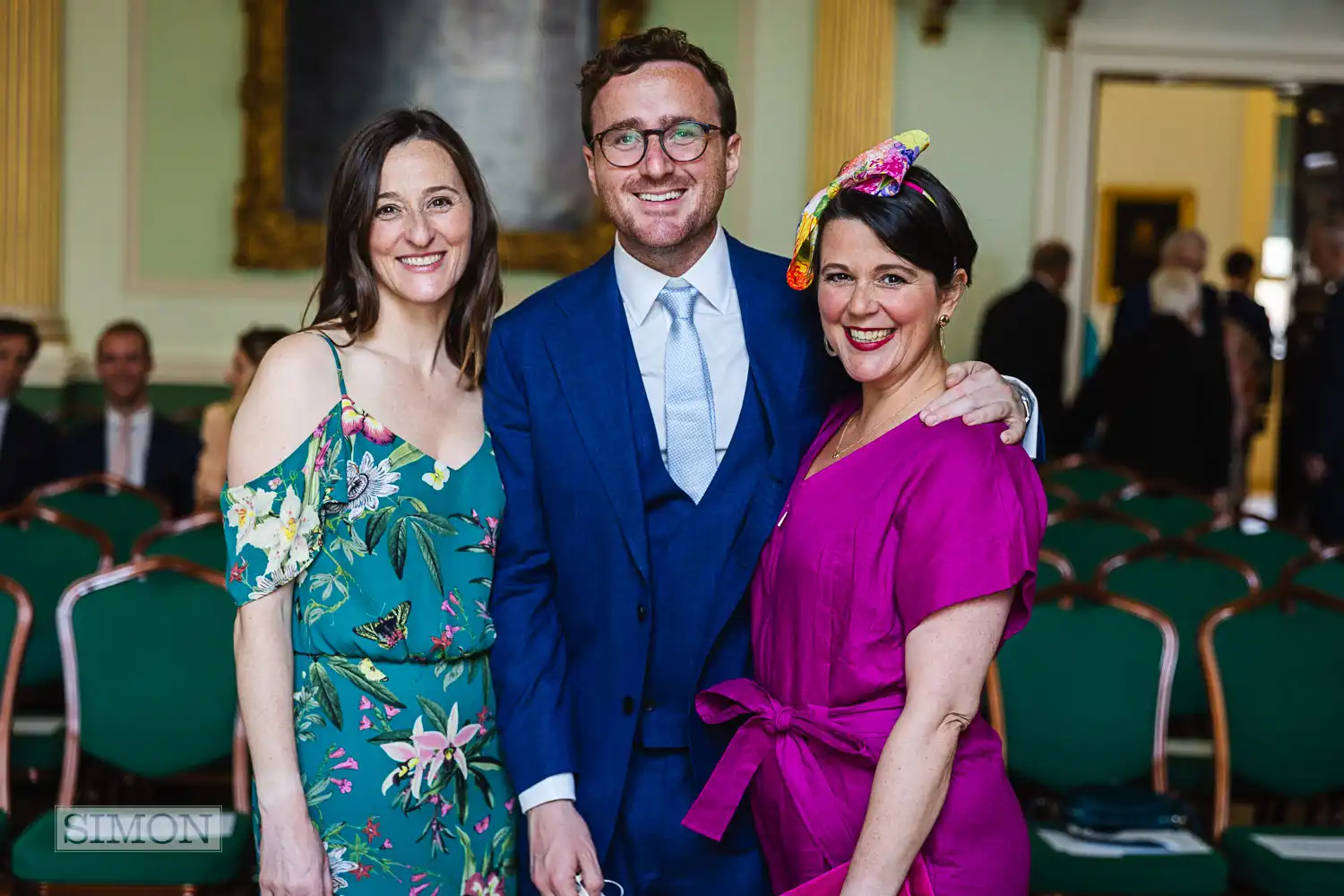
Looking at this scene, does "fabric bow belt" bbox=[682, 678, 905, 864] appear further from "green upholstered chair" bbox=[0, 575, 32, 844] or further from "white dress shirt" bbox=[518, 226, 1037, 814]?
"green upholstered chair" bbox=[0, 575, 32, 844]

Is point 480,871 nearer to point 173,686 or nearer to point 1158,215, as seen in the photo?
point 173,686

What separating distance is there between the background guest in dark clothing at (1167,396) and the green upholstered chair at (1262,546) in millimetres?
2687

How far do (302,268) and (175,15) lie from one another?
1384 millimetres

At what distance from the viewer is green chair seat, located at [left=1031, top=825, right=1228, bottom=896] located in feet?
9.56

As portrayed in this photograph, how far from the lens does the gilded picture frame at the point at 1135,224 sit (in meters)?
12.8

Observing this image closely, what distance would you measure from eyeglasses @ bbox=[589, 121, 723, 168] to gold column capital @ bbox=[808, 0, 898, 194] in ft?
18.2

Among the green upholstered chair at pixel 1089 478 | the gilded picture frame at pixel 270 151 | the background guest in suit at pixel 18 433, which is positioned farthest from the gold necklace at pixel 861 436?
the gilded picture frame at pixel 270 151

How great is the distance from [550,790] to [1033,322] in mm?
5609

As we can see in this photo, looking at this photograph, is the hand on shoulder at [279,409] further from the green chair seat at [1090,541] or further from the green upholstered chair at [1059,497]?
the green upholstered chair at [1059,497]

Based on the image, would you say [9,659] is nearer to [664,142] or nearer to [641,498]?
[641,498]

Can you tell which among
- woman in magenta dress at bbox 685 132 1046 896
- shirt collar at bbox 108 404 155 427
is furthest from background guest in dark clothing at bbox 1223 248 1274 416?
woman in magenta dress at bbox 685 132 1046 896

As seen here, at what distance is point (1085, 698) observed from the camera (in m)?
3.30

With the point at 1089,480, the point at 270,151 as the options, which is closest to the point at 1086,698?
the point at 1089,480

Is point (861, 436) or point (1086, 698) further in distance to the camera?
point (1086, 698)
